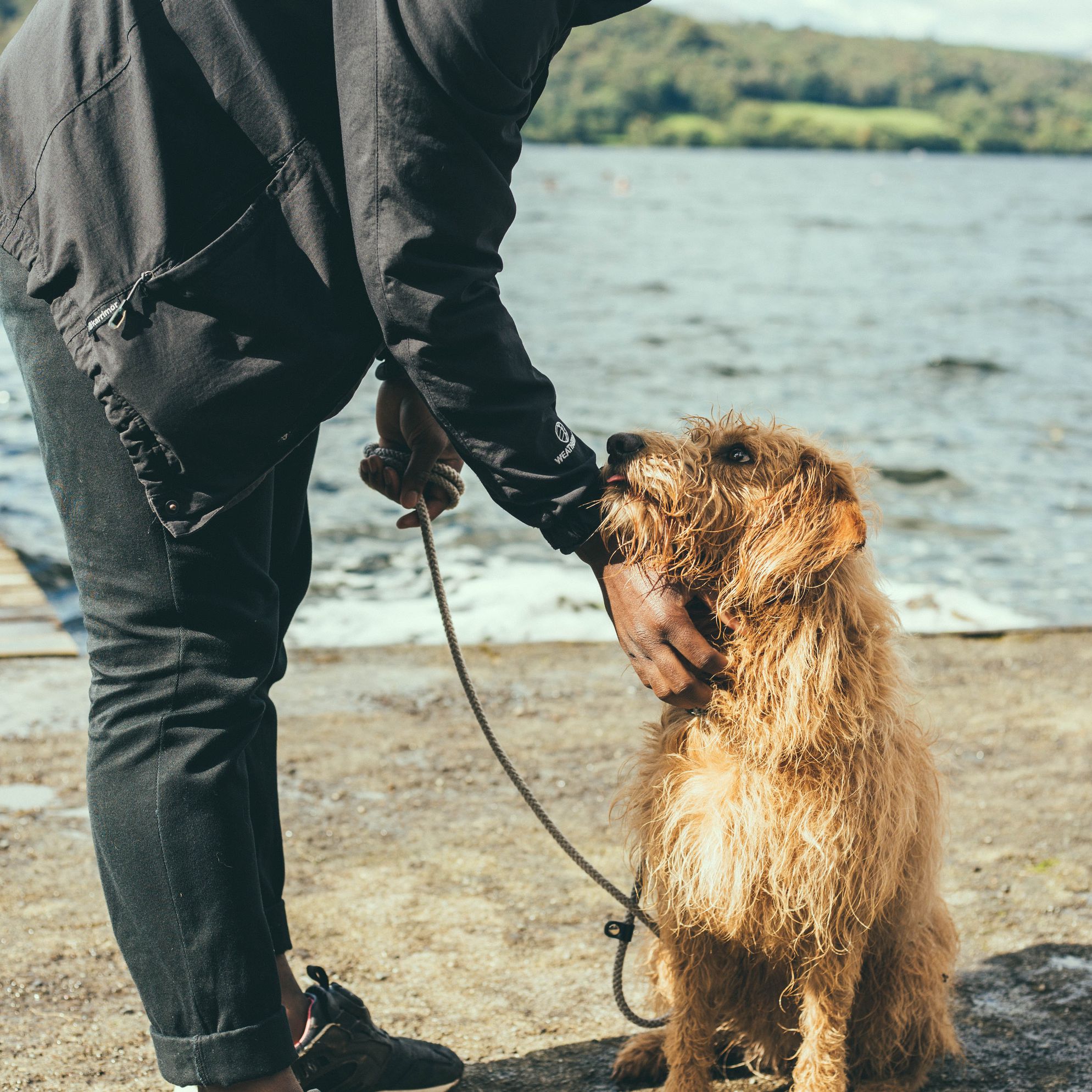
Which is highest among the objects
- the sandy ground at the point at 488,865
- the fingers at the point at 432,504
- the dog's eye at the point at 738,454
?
the dog's eye at the point at 738,454

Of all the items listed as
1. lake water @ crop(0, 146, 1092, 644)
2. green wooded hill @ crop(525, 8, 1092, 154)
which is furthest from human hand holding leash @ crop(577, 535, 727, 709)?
green wooded hill @ crop(525, 8, 1092, 154)

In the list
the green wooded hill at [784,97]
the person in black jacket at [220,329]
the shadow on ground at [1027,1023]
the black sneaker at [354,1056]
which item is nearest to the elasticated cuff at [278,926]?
the black sneaker at [354,1056]

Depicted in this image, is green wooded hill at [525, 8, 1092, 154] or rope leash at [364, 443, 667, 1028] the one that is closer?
rope leash at [364, 443, 667, 1028]

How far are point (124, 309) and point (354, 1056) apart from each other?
1.66m

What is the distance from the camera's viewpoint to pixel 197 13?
175 centimetres

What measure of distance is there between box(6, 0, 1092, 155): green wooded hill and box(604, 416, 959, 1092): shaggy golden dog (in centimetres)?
9828

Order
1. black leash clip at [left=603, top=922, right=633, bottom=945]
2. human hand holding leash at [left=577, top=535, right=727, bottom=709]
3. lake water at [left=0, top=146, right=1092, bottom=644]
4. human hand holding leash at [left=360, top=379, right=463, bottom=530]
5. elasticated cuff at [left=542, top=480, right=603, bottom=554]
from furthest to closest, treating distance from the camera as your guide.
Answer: lake water at [left=0, top=146, right=1092, bottom=644]
black leash clip at [left=603, top=922, right=633, bottom=945]
human hand holding leash at [left=360, top=379, right=463, bottom=530]
human hand holding leash at [left=577, top=535, right=727, bottom=709]
elasticated cuff at [left=542, top=480, right=603, bottom=554]

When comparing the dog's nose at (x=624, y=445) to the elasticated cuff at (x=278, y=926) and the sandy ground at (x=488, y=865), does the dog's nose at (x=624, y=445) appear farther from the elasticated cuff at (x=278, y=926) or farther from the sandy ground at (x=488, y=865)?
the elasticated cuff at (x=278, y=926)

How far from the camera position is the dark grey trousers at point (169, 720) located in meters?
1.86

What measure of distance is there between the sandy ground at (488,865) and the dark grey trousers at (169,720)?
82cm

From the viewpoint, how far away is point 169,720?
1894 millimetres

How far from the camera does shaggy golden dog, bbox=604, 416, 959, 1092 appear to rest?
226 cm

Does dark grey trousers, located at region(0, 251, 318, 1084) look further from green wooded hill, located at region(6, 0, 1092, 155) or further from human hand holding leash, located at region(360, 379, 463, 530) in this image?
green wooded hill, located at region(6, 0, 1092, 155)

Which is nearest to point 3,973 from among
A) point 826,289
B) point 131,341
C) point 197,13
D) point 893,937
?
point 131,341
